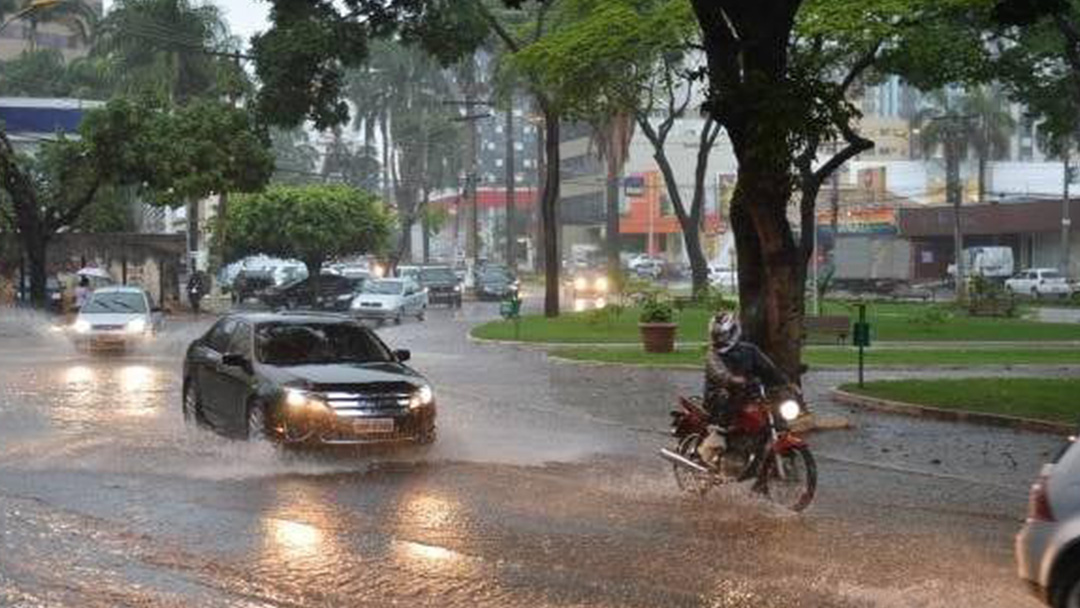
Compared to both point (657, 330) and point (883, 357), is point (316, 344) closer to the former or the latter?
point (657, 330)

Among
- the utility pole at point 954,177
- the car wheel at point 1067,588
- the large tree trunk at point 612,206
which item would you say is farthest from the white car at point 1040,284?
the car wheel at point 1067,588

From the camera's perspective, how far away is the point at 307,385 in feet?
41.6

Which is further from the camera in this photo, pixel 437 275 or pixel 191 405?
pixel 437 275

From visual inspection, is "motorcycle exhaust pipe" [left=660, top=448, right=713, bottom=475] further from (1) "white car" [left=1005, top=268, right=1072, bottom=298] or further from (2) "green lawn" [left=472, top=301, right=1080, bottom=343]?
(1) "white car" [left=1005, top=268, right=1072, bottom=298]

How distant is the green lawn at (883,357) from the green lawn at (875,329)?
12.0ft

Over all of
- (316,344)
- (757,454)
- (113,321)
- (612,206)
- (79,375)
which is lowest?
(79,375)

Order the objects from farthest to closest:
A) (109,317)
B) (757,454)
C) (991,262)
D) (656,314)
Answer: (991,262) → (109,317) → (656,314) → (757,454)

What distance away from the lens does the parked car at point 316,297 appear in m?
55.7

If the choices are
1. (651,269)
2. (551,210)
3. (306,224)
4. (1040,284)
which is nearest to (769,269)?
(551,210)

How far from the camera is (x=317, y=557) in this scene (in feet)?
28.3

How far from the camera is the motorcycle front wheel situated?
1053cm

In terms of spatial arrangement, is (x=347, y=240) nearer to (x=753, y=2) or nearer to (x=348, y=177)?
(x=753, y=2)

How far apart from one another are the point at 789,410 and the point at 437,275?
49.2m

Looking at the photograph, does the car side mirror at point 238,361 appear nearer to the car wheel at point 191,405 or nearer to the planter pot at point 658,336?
the car wheel at point 191,405
